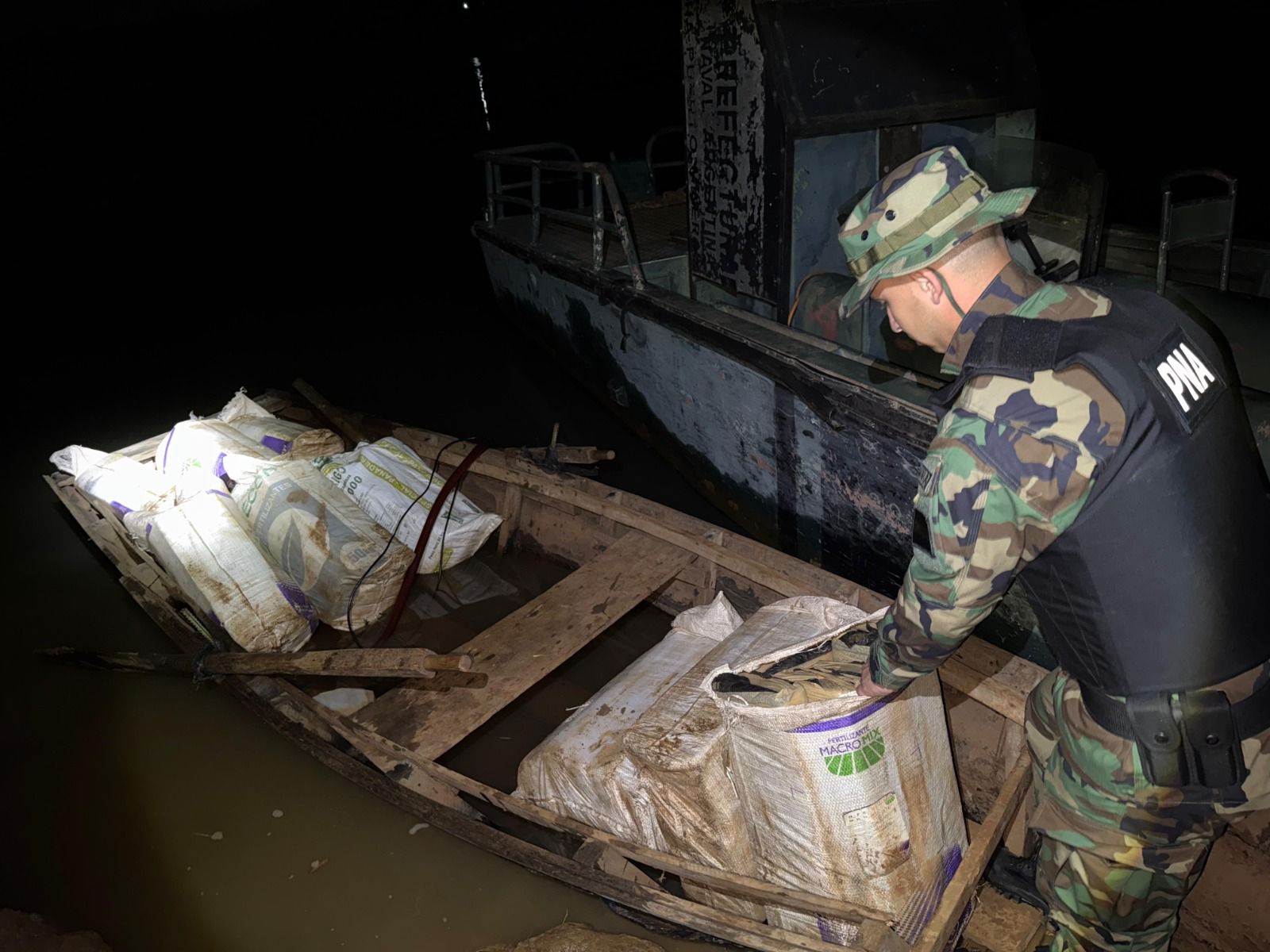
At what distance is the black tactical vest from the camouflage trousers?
0.70 ft

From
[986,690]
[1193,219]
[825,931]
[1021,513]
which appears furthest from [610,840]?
[1193,219]

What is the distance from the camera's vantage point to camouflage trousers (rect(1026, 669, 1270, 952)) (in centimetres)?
174

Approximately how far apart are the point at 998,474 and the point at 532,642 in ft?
7.29

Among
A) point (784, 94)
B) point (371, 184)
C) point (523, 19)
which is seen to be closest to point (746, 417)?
point (784, 94)

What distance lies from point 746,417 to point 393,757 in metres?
2.27

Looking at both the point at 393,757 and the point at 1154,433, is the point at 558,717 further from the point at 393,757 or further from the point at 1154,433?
the point at 1154,433

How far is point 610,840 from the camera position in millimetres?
2420

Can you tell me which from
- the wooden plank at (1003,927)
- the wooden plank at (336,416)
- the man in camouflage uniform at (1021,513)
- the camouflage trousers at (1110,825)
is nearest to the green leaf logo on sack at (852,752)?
the man in camouflage uniform at (1021,513)

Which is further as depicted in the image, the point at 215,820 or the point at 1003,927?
the point at 215,820

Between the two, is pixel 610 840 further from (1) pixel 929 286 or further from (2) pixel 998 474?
(1) pixel 929 286

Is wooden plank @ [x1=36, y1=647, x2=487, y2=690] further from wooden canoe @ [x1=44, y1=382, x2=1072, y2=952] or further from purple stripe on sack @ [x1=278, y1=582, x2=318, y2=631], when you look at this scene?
purple stripe on sack @ [x1=278, y1=582, x2=318, y2=631]

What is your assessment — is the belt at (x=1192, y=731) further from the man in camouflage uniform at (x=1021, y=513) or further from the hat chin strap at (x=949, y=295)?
the hat chin strap at (x=949, y=295)

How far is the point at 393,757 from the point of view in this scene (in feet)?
9.11

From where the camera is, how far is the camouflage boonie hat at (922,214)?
1663mm
